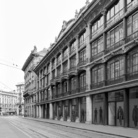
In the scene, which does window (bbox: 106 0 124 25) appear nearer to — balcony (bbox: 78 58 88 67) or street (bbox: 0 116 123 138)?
balcony (bbox: 78 58 88 67)

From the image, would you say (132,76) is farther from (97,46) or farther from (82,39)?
(82,39)

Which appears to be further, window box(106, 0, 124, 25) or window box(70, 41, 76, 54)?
window box(70, 41, 76, 54)

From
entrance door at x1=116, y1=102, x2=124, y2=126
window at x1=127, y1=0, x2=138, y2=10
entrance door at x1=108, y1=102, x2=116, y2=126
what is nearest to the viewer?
window at x1=127, y1=0, x2=138, y2=10

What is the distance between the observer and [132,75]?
24453mm

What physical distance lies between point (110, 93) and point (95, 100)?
4.28m

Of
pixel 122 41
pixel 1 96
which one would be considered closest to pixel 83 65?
pixel 122 41

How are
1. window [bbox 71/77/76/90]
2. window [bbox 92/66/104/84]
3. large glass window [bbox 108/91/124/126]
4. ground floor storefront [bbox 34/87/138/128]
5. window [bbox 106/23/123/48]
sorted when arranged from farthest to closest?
1. window [bbox 71/77/76/90]
2. window [bbox 92/66/104/84]
3. window [bbox 106/23/123/48]
4. large glass window [bbox 108/91/124/126]
5. ground floor storefront [bbox 34/87/138/128]

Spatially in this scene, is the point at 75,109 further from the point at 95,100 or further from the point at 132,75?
the point at 132,75

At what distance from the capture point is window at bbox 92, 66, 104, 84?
1235 inches

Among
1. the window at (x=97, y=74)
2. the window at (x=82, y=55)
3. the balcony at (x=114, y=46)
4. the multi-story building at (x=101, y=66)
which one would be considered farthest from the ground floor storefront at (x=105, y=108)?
the window at (x=82, y=55)

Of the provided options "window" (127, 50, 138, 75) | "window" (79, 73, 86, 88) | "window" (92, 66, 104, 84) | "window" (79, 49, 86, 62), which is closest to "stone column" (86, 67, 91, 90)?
Result: "window" (92, 66, 104, 84)

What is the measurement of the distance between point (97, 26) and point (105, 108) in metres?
10.3

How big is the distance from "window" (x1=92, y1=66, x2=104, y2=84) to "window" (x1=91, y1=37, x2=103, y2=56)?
203 centimetres

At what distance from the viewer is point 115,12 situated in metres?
28.4
